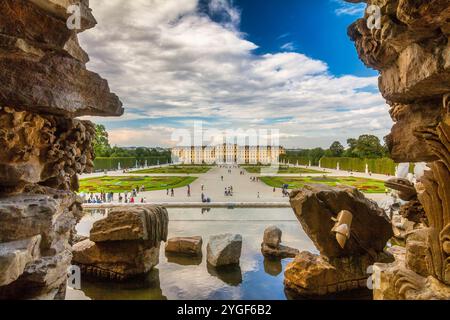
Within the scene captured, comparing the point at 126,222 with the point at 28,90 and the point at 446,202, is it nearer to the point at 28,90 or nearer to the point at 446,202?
the point at 28,90

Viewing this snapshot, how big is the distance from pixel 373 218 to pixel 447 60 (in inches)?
232

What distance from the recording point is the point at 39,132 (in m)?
4.47

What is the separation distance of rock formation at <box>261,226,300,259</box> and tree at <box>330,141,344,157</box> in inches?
2122

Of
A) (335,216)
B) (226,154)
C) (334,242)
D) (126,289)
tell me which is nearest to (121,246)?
(126,289)

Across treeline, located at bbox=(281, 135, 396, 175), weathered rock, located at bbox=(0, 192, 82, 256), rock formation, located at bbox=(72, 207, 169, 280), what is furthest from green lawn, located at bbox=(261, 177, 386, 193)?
weathered rock, located at bbox=(0, 192, 82, 256)

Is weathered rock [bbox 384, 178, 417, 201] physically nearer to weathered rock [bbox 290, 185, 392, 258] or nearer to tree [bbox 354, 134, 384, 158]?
weathered rock [bbox 290, 185, 392, 258]

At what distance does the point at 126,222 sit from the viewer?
27.9ft

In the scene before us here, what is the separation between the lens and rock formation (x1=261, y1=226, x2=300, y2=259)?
1026cm

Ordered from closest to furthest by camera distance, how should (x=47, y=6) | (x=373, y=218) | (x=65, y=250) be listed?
(x=47, y=6) < (x=65, y=250) < (x=373, y=218)

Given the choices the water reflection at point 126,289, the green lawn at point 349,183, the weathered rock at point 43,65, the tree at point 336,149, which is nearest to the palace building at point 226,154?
the tree at point 336,149

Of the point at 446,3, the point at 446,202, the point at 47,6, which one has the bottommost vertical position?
the point at 446,202

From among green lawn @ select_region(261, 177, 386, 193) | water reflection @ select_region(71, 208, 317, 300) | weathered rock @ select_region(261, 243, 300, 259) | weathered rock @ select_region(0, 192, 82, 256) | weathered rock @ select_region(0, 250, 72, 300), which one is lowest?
water reflection @ select_region(71, 208, 317, 300)

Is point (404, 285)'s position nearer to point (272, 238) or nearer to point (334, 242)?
point (334, 242)

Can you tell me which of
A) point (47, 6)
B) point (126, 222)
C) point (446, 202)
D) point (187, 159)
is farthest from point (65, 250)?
point (187, 159)
